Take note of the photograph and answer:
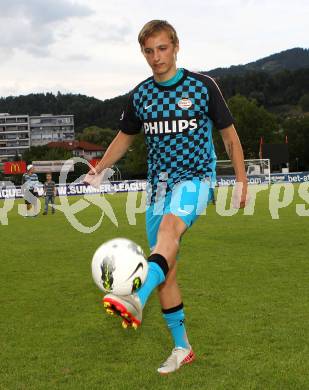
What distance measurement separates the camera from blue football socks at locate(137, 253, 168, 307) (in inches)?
151

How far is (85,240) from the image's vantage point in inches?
598

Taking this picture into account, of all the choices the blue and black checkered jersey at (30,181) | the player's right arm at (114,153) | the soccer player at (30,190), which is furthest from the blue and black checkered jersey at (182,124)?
the blue and black checkered jersey at (30,181)

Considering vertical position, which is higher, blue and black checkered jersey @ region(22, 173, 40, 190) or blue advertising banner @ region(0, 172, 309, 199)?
blue and black checkered jersey @ region(22, 173, 40, 190)

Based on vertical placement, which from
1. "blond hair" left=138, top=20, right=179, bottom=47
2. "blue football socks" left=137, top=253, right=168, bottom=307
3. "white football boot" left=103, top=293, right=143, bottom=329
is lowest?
"white football boot" left=103, top=293, right=143, bottom=329

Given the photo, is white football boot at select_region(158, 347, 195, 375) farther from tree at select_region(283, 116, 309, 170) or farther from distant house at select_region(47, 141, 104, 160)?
distant house at select_region(47, 141, 104, 160)

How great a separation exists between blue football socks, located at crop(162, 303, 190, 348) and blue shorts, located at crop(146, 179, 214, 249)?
21.6 inches

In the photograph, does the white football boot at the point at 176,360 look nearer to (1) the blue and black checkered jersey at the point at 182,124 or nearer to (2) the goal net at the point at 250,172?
(1) the blue and black checkered jersey at the point at 182,124

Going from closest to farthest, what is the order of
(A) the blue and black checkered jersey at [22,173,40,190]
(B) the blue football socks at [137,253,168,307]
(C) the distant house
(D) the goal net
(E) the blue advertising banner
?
(B) the blue football socks at [137,253,168,307] < (A) the blue and black checkered jersey at [22,173,40,190] < (E) the blue advertising banner < (D) the goal net < (C) the distant house

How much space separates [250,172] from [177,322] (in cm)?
5130

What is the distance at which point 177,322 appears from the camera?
4879 mm

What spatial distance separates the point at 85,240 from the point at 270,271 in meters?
6.74

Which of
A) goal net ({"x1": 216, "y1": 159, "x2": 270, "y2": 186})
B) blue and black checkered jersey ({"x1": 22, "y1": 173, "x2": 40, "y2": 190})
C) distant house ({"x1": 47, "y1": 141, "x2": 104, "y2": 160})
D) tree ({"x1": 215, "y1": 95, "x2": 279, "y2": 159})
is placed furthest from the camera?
distant house ({"x1": 47, "y1": 141, "x2": 104, "y2": 160})

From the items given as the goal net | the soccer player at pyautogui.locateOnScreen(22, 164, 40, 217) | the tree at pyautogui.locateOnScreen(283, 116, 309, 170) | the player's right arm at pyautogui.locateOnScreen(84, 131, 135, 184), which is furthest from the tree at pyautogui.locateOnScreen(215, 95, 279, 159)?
the player's right arm at pyautogui.locateOnScreen(84, 131, 135, 184)

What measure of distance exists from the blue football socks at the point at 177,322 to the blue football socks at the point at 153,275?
809 mm
